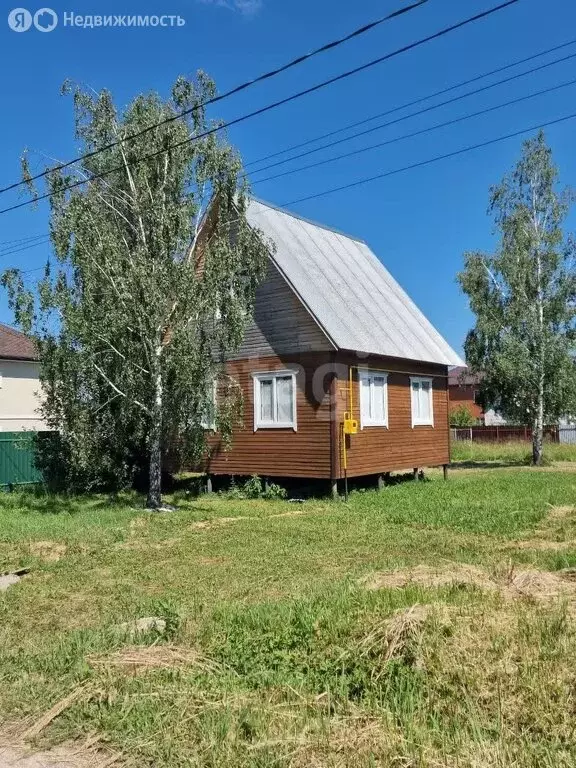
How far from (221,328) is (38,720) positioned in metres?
11.2

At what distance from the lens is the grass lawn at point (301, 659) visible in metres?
3.64

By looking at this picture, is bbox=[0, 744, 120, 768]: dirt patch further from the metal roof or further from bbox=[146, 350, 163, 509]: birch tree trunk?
the metal roof

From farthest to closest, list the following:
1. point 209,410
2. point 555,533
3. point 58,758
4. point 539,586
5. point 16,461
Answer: point 16,461, point 209,410, point 555,533, point 539,586, point 58,758

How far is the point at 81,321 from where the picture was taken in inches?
547

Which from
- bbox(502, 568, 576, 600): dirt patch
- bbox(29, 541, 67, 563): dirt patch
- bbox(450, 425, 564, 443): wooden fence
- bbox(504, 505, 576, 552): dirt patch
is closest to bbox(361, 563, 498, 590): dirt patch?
bbox(502, 568, 576, 600): dirt patch

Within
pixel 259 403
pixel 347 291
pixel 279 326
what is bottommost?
pixel 259 403

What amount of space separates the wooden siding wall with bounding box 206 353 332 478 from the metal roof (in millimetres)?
1222

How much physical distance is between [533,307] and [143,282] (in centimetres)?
1804

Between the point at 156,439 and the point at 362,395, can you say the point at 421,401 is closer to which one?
the point at 362,395

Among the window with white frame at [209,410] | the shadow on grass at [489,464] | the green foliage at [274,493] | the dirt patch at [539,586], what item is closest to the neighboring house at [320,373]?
the green foliage at [274,493]

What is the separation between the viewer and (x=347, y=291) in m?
18.9

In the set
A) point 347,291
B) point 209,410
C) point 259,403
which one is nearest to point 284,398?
point 259,403

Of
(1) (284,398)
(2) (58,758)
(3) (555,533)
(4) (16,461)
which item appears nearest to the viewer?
(2) (58,758)

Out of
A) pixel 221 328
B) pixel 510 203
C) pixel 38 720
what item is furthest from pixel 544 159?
pixel 38 720
